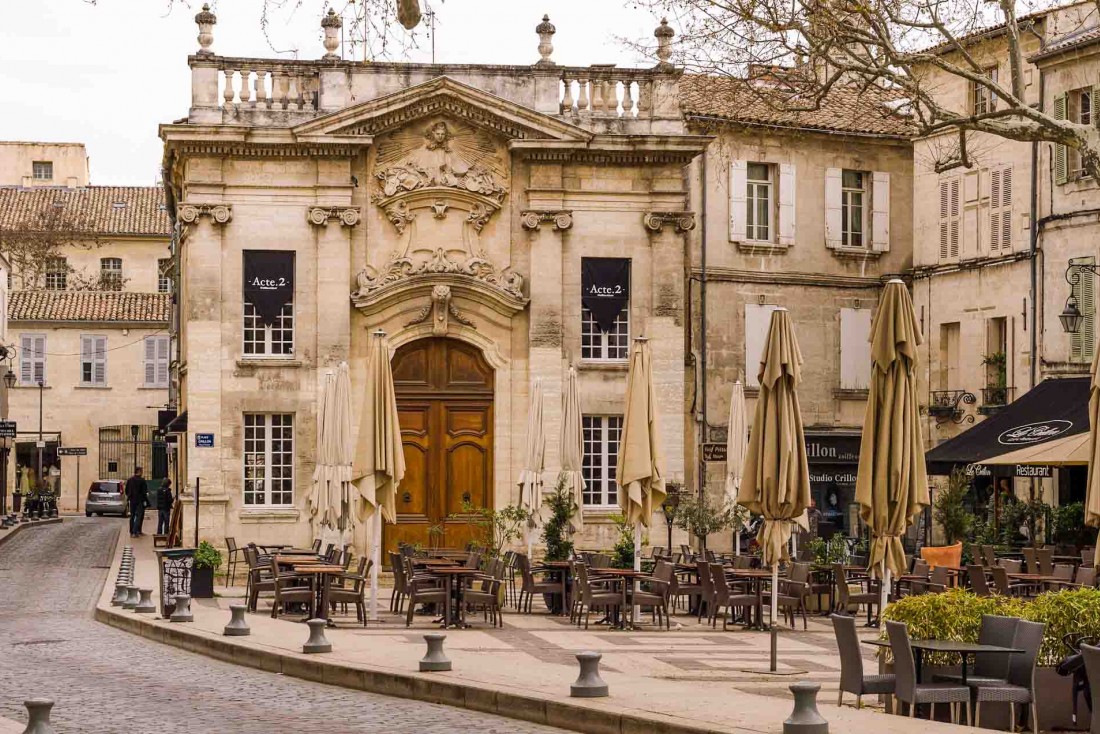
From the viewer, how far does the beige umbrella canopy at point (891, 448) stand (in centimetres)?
1565

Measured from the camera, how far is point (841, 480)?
35.5m

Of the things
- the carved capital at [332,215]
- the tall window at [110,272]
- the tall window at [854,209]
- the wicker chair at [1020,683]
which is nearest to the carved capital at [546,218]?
the carved capital at [332,215]

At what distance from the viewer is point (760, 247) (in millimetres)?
35469

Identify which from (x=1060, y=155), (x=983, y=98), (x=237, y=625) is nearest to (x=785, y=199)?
(x=983, y=98)

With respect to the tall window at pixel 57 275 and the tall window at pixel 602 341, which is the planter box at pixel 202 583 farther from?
the tall window at pixel 57 275

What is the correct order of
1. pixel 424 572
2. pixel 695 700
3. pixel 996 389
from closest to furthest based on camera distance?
1. pixel 695 700
2. pixel 424 572
3. pixel 996 389

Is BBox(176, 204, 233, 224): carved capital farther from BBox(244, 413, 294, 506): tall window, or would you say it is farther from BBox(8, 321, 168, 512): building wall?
BBox(8, 321, 168, 512): building wall

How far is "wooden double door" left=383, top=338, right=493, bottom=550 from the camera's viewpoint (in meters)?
31.7

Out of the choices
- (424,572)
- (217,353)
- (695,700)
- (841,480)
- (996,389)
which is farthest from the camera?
(841,480)

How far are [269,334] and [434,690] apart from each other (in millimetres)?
17896

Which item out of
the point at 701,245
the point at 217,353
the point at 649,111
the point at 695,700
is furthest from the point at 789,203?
the point at 695,700

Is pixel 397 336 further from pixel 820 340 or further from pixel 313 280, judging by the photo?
pixel 820 340

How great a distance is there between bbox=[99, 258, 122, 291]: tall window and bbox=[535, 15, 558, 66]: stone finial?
4410 centimetres

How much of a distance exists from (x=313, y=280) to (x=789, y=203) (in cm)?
1014
